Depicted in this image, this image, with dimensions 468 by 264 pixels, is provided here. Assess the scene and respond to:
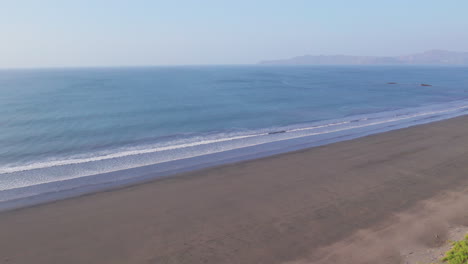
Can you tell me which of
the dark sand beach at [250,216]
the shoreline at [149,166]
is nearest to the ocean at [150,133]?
the shoreline at [149,166]

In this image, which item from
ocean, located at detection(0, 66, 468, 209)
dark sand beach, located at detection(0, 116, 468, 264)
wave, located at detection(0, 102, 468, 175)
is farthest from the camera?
wave, located at detection(0, 102, 468, 175)

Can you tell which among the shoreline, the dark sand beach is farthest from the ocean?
the dark sand beach

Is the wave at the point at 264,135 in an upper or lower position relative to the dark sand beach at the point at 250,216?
lower

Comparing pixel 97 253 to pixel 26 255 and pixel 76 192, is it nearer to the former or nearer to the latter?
pixel 26 255

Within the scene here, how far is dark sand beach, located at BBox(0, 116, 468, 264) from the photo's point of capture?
9.27 meters

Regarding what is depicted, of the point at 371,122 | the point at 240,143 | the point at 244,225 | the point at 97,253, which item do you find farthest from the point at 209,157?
the point at 371,122

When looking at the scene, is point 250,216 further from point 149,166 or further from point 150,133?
point 150,133

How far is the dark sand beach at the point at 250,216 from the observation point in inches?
365

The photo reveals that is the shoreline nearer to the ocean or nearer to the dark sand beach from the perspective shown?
the ocean

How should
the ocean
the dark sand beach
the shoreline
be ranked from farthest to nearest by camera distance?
the ocean, the shoreline, the dark sand beach

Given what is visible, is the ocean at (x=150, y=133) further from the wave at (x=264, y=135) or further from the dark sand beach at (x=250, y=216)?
the dark sand beach at (x=250, y=216)

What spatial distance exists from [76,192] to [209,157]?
26.4ft

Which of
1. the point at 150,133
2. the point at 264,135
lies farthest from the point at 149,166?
the point at 264,135

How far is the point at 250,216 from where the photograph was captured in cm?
1141
